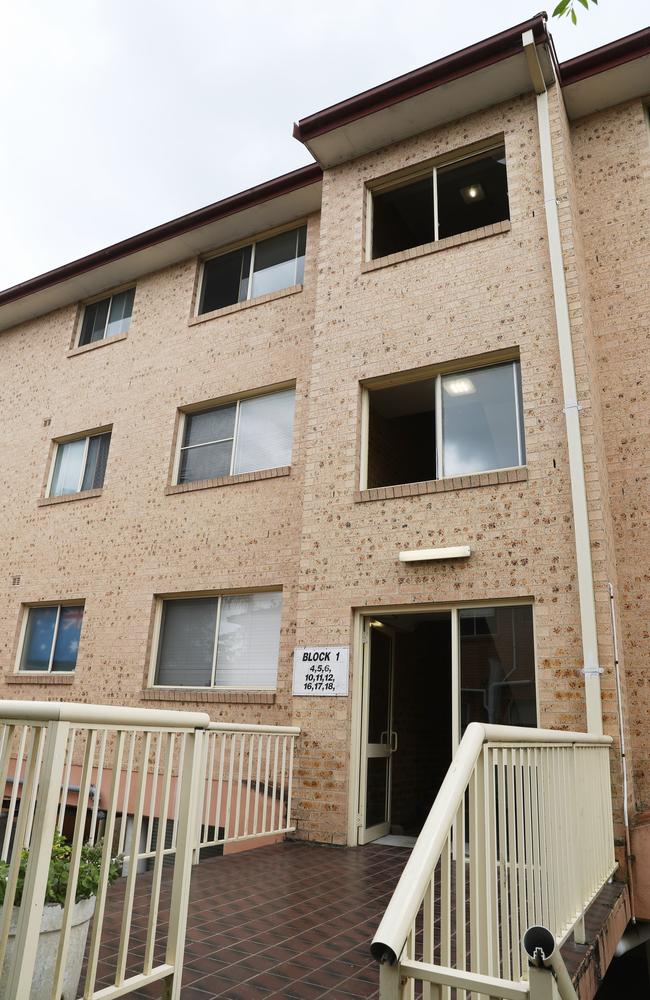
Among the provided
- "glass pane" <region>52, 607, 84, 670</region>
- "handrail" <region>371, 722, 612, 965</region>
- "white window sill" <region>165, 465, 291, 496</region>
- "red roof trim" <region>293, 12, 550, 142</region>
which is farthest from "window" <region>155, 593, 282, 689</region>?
"red roof trim" <region>293, 12, 550, 142</region>

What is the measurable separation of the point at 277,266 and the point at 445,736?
800 centimetres

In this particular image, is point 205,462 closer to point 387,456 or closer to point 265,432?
point 265,432

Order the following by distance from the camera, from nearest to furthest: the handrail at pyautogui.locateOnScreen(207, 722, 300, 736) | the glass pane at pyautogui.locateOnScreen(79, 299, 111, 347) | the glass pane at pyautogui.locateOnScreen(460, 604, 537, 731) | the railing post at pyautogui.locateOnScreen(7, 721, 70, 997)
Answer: the railing post at pyautogui.locateOnScreen(7, 721, 70, 997)
the handrail at pyautogui.locateOnScreen(207, 722, 300, 736)
the glass pane at pyautogui.locateOnScreen(460, 604, 537, 731)
the glass pane at pyautogui.locateOnScreen(79, 299, 111, 347)

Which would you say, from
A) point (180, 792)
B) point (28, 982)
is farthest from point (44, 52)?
point (28, 982)

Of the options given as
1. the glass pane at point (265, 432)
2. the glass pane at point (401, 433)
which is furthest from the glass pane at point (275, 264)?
the glass pane at point (401, 433)

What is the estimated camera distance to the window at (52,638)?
11.1 m

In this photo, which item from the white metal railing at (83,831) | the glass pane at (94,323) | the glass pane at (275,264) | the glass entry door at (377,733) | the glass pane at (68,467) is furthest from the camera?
the glass pane at (94,323)

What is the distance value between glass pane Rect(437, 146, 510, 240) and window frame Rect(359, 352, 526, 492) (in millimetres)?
2048

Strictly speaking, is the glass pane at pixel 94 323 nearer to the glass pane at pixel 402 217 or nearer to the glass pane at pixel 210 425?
the glass pane at pixel 210 425

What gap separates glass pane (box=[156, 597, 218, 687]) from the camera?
966 cm

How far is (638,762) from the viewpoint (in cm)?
678

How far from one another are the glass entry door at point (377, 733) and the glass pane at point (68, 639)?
5.33 metres

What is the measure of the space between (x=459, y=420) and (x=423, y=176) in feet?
12.8

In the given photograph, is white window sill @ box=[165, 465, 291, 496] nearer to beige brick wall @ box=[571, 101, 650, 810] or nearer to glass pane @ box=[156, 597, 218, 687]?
glass pane @ box=[156, 597, 218, 687]
